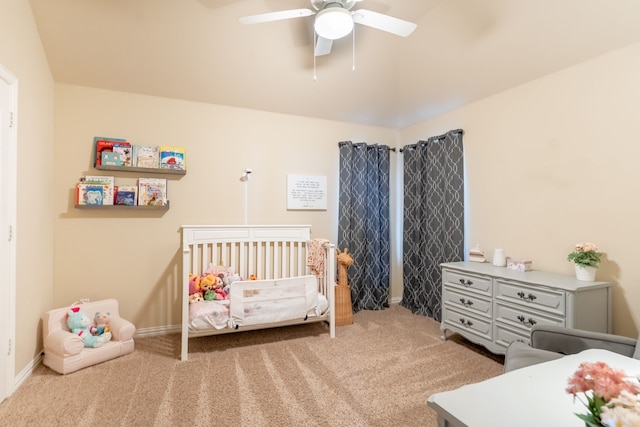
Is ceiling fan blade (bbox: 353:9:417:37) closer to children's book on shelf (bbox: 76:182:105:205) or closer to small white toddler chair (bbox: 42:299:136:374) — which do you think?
children's book on shelf (bbox: 76:182:105:205)

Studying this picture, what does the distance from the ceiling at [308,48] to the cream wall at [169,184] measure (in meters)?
0.18

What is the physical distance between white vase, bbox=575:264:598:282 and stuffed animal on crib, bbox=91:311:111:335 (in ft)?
12.0

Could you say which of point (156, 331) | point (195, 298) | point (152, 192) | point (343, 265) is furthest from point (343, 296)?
point (152, 192)

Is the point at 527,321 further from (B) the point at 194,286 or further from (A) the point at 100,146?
(A) the point at 100,146

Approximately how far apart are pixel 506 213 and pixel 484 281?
76 centimetres

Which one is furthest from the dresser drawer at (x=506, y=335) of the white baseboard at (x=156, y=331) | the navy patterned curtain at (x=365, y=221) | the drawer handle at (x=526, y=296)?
the white baseboard at (x=156, y=331)

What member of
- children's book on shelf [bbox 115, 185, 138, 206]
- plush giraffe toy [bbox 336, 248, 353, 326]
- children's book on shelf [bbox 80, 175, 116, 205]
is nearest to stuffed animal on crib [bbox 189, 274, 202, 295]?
children's book on shelf [bbox 115, 185, 138, 206]

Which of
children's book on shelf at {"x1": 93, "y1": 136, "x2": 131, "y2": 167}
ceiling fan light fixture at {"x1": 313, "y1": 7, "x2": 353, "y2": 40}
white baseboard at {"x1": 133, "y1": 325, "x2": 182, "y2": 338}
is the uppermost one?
ceiling fan light fixture at {"x1": 313, "y1": 7, "x2": 353, "y2": 40}

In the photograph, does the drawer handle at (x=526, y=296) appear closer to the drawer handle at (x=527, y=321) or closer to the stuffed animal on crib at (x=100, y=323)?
the drawer handle at (x=527, y=321)

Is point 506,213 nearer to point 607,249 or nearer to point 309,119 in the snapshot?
point 607,249

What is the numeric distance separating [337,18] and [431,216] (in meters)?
2.37

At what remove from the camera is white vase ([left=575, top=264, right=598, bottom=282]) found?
2.10 metres

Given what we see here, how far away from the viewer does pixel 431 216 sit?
3.52m

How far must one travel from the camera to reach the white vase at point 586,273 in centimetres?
210
